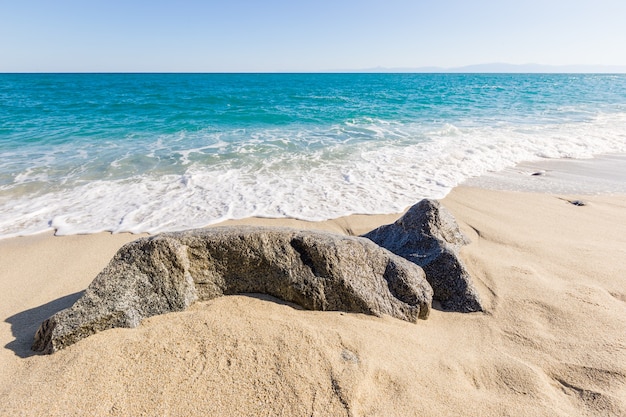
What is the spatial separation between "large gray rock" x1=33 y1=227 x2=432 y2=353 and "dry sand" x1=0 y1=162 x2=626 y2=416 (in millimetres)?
123

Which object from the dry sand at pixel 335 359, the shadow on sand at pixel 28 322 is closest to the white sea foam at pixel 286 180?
the shadow on sand at pixel 28 322

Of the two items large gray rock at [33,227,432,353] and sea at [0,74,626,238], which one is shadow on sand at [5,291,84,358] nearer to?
large gray rock at [33,227,432,353]

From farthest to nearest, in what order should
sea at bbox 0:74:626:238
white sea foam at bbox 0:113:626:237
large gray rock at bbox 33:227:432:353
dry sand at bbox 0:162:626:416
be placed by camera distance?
sea at bbox 0:74:626:238 < white sea foam at bbox 0:113:626:237 < large gray rock at bbox 33:227:432:353 < dry sand at bbox 0:162:626:416

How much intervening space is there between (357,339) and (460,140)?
11.2m

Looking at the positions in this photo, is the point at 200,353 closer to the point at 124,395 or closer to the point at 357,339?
the point at 124,395

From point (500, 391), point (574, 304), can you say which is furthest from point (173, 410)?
point (574, 304)

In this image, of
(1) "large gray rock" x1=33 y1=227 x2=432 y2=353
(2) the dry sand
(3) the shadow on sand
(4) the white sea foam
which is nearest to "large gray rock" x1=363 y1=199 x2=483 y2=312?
(2) the dry sand

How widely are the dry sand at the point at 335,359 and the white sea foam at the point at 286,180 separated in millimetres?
2347

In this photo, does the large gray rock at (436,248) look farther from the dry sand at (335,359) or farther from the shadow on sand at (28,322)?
the shadow on sand at (28,322)

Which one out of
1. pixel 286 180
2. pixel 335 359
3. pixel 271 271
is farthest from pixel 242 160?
pixel 335 359

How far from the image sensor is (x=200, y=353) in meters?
2.35

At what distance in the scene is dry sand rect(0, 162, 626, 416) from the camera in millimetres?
2104

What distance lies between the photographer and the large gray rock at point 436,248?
10.8 ft

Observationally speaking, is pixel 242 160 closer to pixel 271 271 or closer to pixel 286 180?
pixel 286 180
